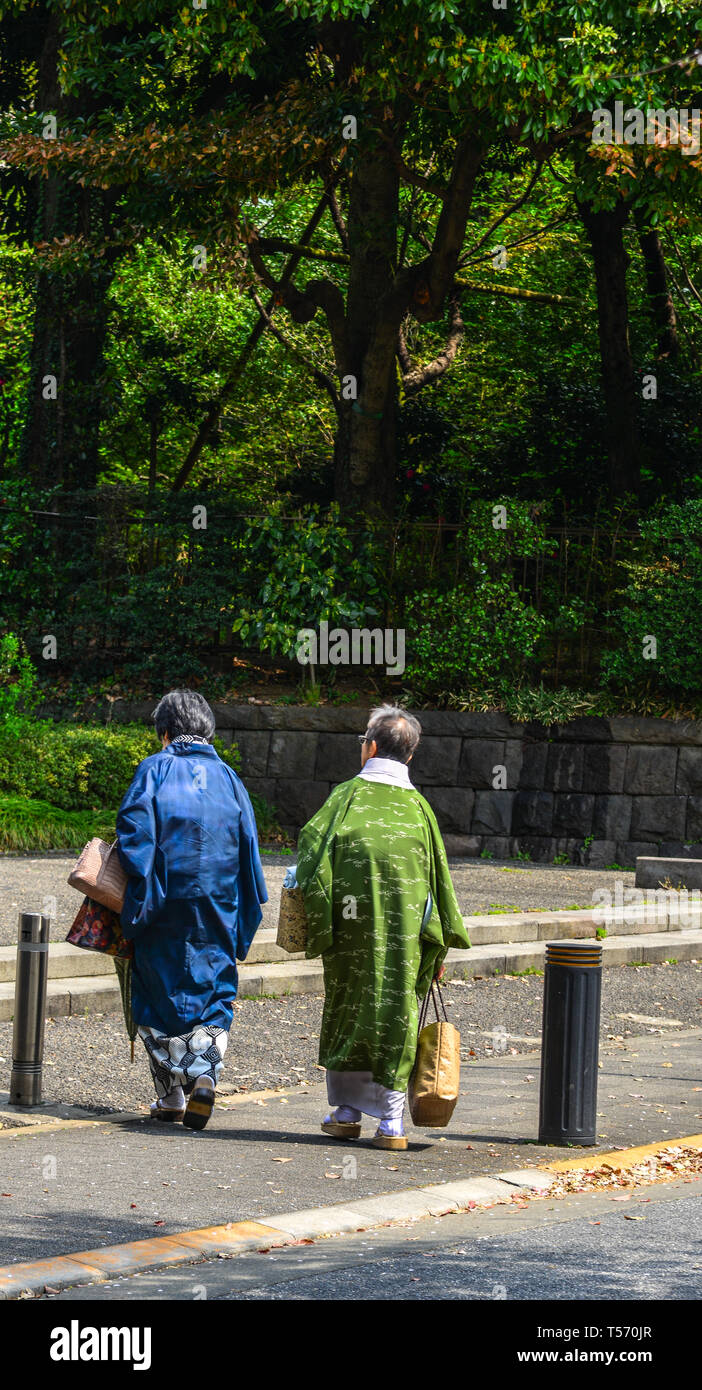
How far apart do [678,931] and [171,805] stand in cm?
683

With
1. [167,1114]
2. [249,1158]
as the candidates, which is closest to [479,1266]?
[249,1158]

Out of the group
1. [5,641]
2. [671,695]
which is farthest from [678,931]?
[5,641]

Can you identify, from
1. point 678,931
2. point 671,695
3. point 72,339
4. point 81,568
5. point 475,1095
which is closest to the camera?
point 475,1095

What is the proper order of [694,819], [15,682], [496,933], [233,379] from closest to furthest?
[496,933] < [694,819] < [15,682] < [233,379]

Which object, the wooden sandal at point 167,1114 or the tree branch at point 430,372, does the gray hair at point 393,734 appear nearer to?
the wooden sandal at point 167,1114

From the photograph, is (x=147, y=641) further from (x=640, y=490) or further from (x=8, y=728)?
(x=640, y=490)

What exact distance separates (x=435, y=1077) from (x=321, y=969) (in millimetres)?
3561

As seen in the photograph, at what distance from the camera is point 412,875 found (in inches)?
248

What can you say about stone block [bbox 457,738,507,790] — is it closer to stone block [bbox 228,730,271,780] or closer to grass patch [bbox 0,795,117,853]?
stone block [bbox 228,730,271,780]

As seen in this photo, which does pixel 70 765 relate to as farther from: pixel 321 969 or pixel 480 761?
→ pixel 321 969

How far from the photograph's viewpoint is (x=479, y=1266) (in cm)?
462

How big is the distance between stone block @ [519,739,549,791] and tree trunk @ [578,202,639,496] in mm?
4682

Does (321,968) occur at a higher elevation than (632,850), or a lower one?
lower

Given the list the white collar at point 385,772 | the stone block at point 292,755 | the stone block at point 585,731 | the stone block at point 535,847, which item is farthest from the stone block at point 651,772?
the white collar at point 385,772
